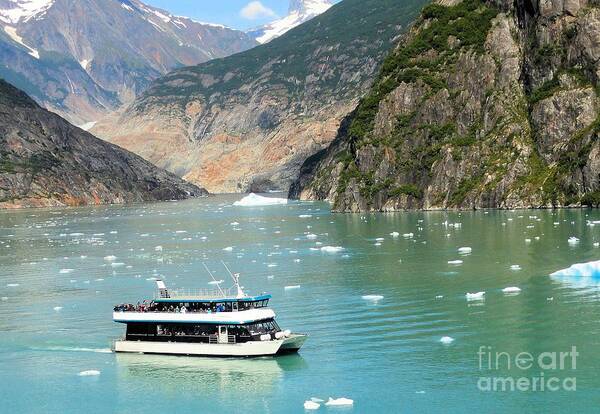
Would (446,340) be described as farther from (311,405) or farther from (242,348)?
(311,405)

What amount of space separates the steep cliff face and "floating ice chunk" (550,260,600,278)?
7783cm

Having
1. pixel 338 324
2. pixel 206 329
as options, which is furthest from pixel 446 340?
pixel 206 329

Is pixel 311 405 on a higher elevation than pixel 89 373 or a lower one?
lower

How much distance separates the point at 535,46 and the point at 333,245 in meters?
78.3

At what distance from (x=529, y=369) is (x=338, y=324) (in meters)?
16.9

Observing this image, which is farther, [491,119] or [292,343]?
[491,119]

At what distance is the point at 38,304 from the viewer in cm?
8281

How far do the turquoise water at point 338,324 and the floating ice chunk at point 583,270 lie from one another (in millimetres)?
1517

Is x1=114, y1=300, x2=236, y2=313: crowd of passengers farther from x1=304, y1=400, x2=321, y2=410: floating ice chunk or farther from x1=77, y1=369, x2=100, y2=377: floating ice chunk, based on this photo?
x1=304, y1=400, x2=321, y2=410: floating ice chunk

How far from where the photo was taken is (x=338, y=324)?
2628 inches

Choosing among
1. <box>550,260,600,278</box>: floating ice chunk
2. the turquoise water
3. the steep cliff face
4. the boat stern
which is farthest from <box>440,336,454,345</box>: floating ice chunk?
the steep cliff face

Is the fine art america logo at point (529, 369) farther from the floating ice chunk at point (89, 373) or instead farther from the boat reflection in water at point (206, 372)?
the floating ice chunk at point (89, 373)

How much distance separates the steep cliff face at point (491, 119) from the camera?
6550 inches

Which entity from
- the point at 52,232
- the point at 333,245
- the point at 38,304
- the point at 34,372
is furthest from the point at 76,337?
the point at 52,232
